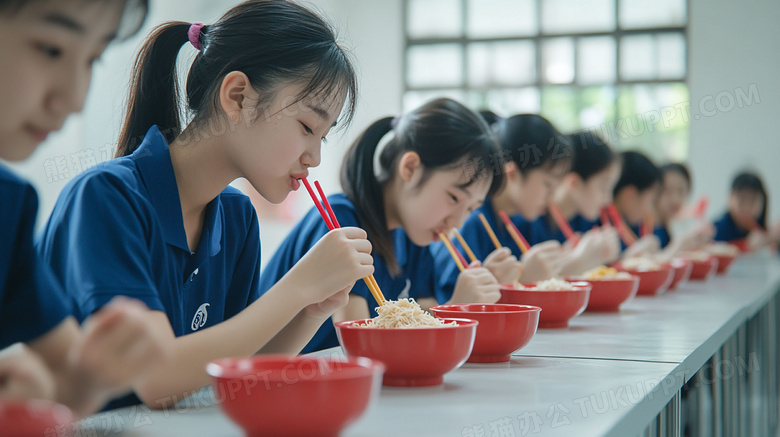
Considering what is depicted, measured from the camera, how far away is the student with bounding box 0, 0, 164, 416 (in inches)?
22.9

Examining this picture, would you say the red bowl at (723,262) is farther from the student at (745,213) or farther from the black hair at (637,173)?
the student at (745,213)

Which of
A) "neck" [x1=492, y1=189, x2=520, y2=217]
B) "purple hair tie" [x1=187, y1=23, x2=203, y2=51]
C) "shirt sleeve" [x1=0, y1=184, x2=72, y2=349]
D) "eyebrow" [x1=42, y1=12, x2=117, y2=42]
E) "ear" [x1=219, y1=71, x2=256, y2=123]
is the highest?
"purple hair tie" [x1=187, y1=23, x2=203, y2=51]

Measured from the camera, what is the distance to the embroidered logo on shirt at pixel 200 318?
1.26 meters

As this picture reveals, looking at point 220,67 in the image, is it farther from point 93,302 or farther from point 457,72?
point 457,72

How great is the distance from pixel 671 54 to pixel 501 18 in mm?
1554

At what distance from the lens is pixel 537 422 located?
0.82 meters

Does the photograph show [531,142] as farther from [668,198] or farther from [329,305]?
[668,198]

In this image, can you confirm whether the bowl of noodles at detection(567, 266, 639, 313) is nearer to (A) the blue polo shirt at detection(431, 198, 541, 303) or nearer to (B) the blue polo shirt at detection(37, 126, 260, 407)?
(A) the blue polo shirt at detection(431, 198, 541, 303)

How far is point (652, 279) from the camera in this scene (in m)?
2.35

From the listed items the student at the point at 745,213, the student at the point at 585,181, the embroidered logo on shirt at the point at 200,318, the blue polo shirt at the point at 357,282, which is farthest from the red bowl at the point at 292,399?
the student at the point at 745,213

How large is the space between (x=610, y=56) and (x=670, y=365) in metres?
5.99

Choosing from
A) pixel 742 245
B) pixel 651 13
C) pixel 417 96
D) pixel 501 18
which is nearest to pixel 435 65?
pixel 417 96

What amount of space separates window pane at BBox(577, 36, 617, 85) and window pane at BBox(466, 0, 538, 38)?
0.49 metres

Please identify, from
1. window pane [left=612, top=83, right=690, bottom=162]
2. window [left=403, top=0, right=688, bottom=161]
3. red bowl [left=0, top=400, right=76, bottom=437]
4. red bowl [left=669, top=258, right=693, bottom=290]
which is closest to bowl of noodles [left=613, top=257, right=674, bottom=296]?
red bowl [left=669, top=258, right=693, bottom=290]
